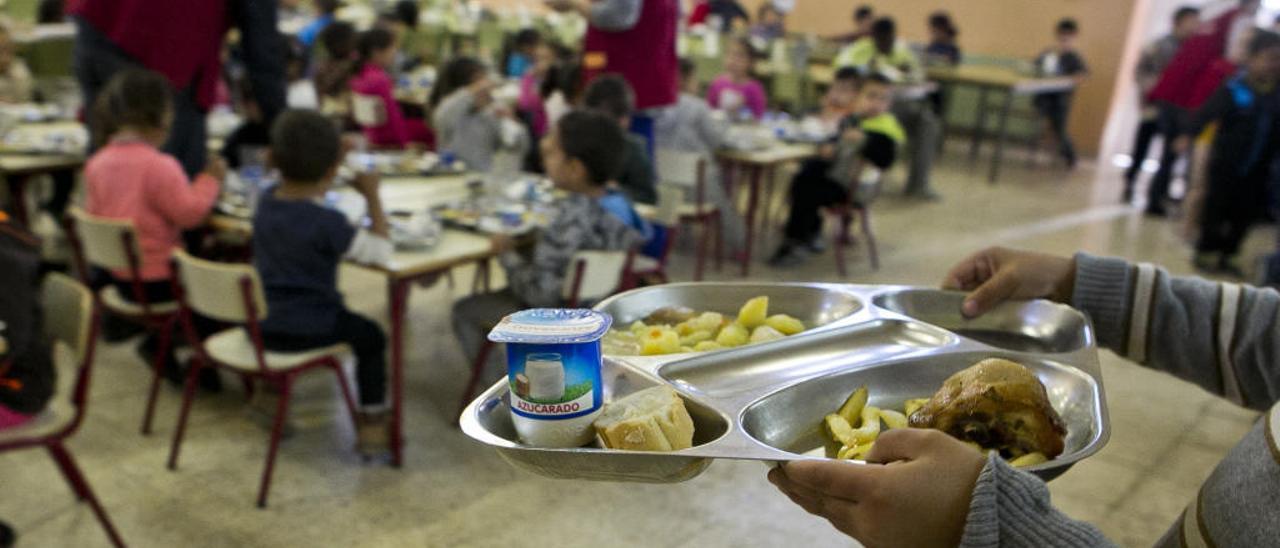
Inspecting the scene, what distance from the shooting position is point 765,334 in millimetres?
1312

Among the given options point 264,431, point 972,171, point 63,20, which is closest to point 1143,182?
point 972,171

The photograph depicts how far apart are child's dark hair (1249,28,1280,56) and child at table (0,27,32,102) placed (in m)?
6.34

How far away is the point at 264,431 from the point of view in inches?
126

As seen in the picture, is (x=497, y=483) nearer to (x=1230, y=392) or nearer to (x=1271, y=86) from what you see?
(x=1230, y=392)

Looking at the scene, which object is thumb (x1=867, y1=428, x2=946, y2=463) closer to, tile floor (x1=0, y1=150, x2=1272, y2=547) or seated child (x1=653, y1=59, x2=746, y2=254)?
tile floor (x1=0, y1=150, x2=1272, y2=547)

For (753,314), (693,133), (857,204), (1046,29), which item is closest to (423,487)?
(753,314)

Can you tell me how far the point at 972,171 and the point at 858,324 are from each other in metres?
7.96

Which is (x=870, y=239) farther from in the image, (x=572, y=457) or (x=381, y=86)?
(x=572, y=457)

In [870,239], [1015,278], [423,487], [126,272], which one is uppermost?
[1015,278]

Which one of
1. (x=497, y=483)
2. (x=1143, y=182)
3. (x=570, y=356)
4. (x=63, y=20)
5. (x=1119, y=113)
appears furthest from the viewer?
(x=1119, y=113)

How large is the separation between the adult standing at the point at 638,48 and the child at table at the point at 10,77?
2.62 m

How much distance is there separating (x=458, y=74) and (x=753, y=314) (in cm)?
379

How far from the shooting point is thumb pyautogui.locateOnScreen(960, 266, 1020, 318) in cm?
145

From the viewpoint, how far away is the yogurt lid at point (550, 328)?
977 millimetres
